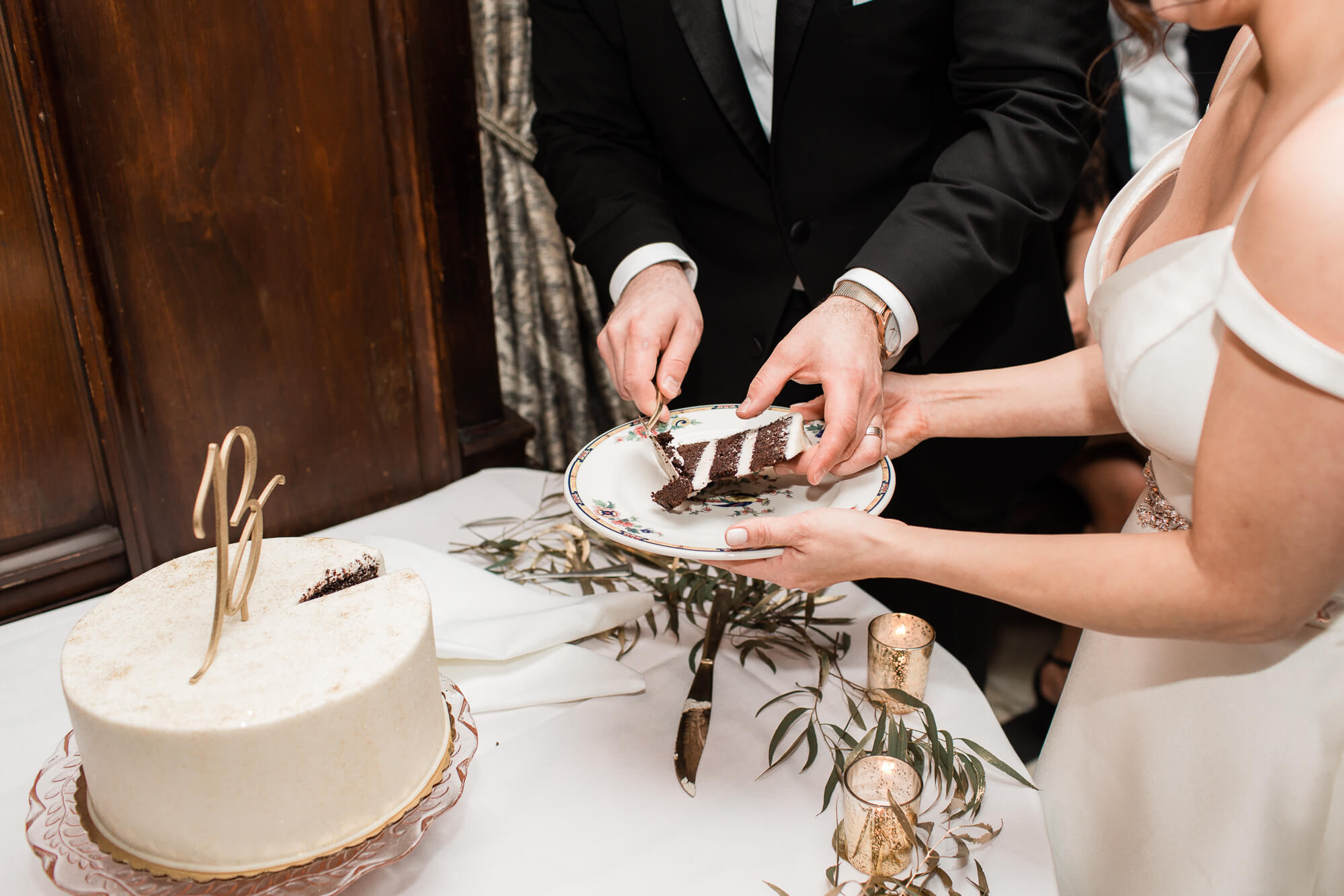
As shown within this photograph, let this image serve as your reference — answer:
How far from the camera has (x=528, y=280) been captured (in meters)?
3.04

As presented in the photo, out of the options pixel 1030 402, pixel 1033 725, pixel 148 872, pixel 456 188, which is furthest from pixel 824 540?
Answer: pixel 1033 725

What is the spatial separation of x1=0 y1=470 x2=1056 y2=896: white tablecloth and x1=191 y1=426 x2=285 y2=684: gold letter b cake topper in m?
0.34

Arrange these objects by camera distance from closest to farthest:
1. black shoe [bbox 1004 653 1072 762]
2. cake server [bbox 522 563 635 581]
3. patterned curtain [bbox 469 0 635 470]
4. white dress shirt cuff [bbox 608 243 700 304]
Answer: cake server [bbox 522 563 635 581] < white dress shirt cuff [bbox 608 243 700 304] < black shoe [bbox 1004 653 1072 762] < patterned curtain [bbox 469 0 635 470]

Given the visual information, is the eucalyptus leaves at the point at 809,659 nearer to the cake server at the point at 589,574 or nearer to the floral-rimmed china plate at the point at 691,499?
the cake server at the point at 589,574

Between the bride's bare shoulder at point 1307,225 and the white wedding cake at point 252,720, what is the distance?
866mm

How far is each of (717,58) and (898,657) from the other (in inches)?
45.8

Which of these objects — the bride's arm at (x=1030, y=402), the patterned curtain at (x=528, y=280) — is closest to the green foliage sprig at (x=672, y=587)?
the bride's arm at (x=1030, y=402)

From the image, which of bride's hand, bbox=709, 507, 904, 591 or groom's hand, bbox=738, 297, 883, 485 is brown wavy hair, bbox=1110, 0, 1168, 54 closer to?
groom's hand, bbox=738, 297, 883, 485

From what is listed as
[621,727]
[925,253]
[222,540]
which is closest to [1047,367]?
[925,253]

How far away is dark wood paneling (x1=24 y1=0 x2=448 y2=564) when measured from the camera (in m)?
1.42

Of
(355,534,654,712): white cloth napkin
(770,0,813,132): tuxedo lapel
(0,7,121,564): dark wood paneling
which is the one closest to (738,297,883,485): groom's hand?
(355,534,654,712): white cloth napkin

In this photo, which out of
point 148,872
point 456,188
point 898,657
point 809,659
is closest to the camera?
point 148,872

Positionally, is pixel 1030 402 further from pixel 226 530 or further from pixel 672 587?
pixel 226 530

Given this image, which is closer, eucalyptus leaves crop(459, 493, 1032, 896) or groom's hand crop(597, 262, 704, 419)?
eucalyptus leaves crop(459, 493, 1032, 896)
